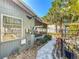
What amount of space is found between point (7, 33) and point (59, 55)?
2993 mm

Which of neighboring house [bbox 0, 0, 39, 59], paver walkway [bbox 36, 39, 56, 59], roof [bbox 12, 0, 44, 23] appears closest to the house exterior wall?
neighboring house [bbox 0, 0, 39, 59]

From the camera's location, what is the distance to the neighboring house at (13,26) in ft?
27.9

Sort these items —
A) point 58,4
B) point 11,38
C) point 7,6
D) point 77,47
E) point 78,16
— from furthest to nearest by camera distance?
1. point 58,4
2. point 78,16
3. point 77,47
4. point 11,38
5. point 7,6

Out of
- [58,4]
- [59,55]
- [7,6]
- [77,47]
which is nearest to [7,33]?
[7,6]

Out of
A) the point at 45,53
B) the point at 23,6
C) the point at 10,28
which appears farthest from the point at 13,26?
the point at 45,53

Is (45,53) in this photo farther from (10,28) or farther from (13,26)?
(10,28)

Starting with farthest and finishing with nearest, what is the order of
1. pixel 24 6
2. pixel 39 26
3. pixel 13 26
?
1. pixel 39 26
2. pixel 24 6
3. pixel 13 26

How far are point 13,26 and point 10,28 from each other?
43 cm

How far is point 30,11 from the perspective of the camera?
1206 cm

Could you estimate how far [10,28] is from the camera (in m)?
9.45

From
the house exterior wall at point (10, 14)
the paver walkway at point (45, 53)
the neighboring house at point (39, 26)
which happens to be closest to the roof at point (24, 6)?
the house exterior wall at point (10, 14)

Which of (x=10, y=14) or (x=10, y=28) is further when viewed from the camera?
(x=10, y=28)

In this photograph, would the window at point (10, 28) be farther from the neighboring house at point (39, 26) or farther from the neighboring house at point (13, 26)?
the neighboring house at point (39, 26)

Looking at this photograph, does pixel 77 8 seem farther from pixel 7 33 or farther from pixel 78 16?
pixel 7 33
